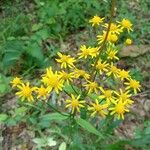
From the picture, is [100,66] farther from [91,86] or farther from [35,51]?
[35,51]

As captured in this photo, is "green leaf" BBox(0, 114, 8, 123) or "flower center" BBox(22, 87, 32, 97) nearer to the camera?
"flower center" BBox(22, 87, 32, 97)

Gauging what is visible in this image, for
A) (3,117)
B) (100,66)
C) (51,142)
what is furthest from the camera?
(3,117)

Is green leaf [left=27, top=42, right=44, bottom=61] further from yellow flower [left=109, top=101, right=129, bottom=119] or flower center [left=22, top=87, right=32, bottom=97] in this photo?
yellow flower [left=109, top=101, right=129, bottom=119]

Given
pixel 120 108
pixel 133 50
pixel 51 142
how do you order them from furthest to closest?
pixel 133 50 < pixel 51 142 < pixel 120 108

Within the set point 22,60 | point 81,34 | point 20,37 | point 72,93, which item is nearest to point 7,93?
point 22,60

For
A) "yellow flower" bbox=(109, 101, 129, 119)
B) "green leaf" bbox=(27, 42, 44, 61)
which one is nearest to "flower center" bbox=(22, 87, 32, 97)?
"yellow flower" bbox=(109, 101, 129, 119)

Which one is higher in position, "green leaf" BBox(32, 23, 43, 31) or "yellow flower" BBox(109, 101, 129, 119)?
"yellow flower" BBox(109, 101, 129, 119)

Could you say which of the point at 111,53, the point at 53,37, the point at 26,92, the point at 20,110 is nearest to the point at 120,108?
the point at 111,53

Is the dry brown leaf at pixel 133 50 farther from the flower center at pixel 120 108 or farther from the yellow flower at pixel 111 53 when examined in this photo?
the flower center at pixel 120 108
